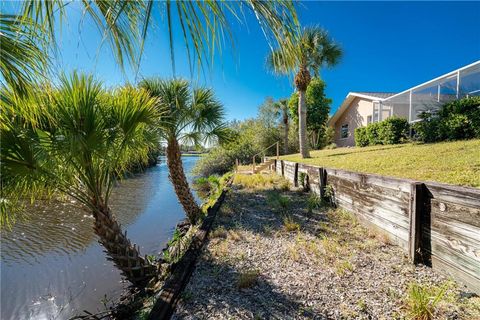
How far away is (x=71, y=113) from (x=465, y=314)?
13.1 feet

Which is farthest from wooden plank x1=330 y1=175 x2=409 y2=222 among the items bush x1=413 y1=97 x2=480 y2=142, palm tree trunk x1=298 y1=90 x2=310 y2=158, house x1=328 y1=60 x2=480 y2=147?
house x1=328 y1=60 x2=480 y2=147

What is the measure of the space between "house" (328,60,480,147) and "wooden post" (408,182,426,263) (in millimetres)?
10282

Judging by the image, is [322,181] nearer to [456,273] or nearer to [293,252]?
[293,252]

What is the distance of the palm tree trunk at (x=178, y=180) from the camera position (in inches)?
266

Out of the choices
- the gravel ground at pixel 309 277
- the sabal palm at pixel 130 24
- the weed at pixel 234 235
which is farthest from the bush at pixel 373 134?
the sabal palm at pixel 130 24

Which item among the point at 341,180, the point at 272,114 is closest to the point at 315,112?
the point at 272,114

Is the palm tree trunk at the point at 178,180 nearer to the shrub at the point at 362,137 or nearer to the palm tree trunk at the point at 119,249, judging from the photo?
the palm tree trunk at the point at 119,249

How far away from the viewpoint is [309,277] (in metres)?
2.82

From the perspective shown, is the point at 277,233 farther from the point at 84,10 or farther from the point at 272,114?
the point at 272,114

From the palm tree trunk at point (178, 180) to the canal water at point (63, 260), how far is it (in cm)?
117

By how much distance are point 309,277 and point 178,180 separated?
482 cm

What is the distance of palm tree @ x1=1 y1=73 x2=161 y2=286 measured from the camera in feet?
7.46

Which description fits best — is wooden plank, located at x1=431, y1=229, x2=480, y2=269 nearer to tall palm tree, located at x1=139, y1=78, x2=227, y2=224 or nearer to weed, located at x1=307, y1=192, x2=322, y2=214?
weed, located at x1=307, y1=192, x2=322, y2=214

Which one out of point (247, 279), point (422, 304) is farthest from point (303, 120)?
point (422, 304)
